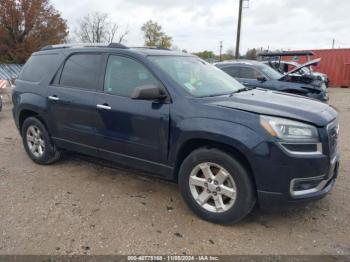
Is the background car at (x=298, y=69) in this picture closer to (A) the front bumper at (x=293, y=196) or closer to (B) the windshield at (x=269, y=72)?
(B) the windshield at (x=269, y=72)

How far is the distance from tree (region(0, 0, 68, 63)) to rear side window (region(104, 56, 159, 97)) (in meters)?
28.8

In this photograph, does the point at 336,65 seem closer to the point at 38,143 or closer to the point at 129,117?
the point at 38,143

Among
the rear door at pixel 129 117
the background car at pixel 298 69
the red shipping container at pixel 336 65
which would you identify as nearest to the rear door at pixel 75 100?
the rear door at pixel 129 117

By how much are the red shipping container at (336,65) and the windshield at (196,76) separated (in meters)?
22.7

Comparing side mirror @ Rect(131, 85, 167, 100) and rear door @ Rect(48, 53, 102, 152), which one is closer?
side mirror @ Rect(131, 85, 167, 100)

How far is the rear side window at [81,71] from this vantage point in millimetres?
4250

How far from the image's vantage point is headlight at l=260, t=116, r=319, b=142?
9.77 ft

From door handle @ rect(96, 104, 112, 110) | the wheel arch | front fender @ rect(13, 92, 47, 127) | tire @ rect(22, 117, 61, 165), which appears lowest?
tire @ rect(22, 117, 61, 165)

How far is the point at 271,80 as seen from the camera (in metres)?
9.46

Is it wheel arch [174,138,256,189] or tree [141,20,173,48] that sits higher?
tree [141,20,173,48]

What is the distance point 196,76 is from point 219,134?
44.0 inches

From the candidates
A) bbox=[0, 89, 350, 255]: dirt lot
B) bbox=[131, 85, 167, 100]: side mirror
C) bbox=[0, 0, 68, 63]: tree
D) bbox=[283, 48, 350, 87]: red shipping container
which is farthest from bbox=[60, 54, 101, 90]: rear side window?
bbox=[0, 0, 68, 63]: tree

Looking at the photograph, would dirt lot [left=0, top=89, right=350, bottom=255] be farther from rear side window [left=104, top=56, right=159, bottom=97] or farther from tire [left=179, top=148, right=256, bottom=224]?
rear side window [left=104, top=56, right=159, bottom=97]

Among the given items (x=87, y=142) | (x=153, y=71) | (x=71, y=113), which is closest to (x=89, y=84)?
(x=71, y=113)
